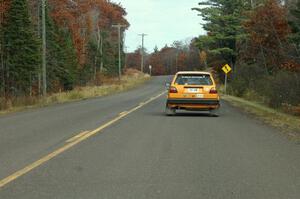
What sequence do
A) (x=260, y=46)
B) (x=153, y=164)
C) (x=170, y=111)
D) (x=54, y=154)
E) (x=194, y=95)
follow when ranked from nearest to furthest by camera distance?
(x=153, y=164), (x=54, y=154), (x=194, y=95), (x=170, y=111), (x=260, y=46)

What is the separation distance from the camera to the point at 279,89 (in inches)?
1050

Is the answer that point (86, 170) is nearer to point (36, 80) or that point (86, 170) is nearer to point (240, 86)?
point (240, 86)

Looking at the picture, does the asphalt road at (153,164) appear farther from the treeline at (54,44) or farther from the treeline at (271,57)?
the treeline at (54,44)

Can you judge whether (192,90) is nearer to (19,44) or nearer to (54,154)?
(54,154)

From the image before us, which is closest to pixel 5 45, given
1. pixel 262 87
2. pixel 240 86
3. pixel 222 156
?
pixel 240 86

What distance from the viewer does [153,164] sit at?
31.9ft

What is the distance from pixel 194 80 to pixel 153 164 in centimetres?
1185

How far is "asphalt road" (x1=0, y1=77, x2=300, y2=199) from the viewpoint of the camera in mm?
7562

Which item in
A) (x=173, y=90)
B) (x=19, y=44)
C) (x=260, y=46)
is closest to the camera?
(x=173, y=90)

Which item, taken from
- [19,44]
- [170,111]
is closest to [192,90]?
[170,111]

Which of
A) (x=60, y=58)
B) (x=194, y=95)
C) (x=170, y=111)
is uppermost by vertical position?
(x=60, y=58)

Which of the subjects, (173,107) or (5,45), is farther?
(5,45)

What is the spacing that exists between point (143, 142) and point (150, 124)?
4.76m

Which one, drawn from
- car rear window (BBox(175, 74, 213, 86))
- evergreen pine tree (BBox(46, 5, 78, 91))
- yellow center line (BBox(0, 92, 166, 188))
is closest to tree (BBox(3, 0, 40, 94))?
evergreen pine tree (BBox(46, 5, 78, 91))
